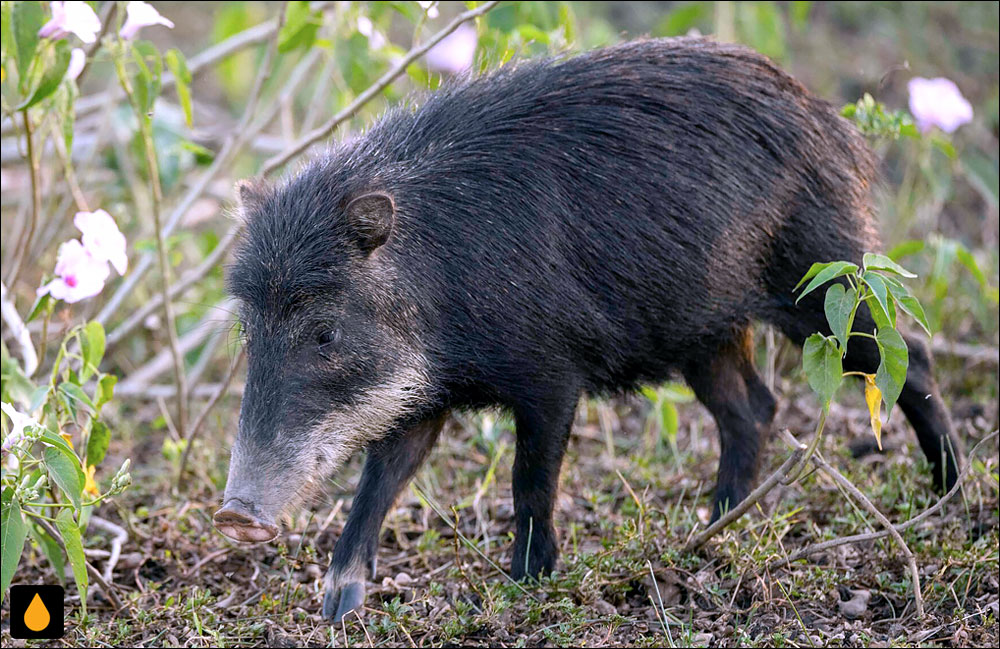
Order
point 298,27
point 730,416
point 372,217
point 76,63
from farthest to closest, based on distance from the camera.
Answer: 1. point 298,27
2. point 730,416
3. point 76,63
4. point 372,217

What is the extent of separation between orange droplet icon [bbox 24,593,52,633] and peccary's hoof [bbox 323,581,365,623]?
709mm

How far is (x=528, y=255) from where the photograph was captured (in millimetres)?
3227

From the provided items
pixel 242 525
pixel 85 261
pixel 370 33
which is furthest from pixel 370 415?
pixel 370 33

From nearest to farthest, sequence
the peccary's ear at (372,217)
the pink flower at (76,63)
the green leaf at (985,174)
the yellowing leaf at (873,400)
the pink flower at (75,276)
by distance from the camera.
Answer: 1. the yellowing leaf at (873,400)
2. the peccary's ear at (372,217)
3. the pink flower at (75,276)
4. the pink flower at (76,63)
5. the green leaf at (985,174)

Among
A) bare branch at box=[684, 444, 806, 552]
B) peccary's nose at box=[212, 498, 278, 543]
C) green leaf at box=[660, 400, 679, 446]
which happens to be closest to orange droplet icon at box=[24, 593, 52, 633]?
peccary's nose at box=[212, 498, 278, 543]

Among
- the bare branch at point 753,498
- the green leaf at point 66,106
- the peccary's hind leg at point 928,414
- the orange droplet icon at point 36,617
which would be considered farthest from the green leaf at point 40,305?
the peccary's hind leg at point 928,414

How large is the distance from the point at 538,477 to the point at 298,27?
1753mm

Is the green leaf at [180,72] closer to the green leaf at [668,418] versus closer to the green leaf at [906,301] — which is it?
the green leaf at [668,418]

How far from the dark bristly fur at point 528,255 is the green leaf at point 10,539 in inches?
18.5

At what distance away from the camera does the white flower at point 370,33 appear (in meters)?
4.18

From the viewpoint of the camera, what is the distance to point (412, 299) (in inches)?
125

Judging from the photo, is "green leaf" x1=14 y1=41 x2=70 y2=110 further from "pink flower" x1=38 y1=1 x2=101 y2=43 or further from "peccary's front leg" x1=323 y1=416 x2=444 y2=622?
"peccary's front leg" x1=323 y1=416 x2=444 y2=622

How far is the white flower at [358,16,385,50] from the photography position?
4176mm

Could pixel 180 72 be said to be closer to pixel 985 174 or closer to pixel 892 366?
pixel 892 366
